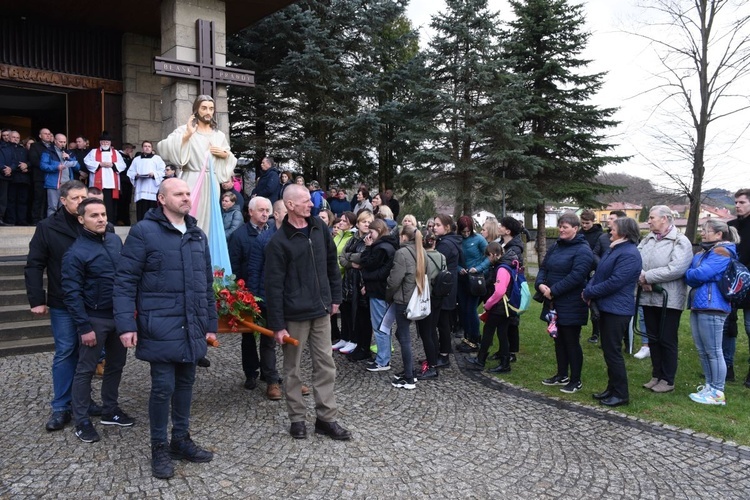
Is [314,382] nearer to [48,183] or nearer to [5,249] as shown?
[5,249]

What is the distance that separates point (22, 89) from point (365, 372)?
11.6m

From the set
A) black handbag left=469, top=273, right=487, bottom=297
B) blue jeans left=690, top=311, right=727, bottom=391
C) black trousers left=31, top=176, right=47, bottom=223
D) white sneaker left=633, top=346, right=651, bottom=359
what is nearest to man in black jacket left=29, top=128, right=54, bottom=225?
black trousers left=31, top=176, right=47, bottom=223

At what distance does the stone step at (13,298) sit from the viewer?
25.7ft

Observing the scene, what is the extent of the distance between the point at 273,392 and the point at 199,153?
2.68 meters

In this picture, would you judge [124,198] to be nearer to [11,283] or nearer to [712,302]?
[11,283]

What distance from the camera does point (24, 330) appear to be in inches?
293

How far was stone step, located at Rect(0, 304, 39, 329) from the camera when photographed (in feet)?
25.1

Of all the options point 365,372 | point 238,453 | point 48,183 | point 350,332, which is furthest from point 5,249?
point 238,453

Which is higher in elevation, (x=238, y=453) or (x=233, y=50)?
(x=233, y=50)

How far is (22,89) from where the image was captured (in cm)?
1310

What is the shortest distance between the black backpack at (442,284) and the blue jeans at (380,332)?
0.62m

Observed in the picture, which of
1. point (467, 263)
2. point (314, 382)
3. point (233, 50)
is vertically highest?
point (233, 50)

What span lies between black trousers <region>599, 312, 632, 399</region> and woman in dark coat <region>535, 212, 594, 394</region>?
263 millimetres

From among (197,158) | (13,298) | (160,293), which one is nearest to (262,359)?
(160,293)
